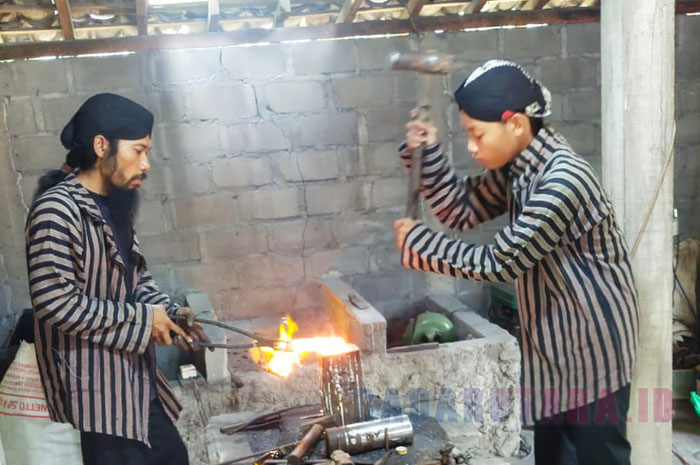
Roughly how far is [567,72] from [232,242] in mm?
2935

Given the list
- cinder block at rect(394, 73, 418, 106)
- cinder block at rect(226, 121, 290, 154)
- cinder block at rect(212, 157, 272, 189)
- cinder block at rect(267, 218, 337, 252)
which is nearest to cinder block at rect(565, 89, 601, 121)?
cinder block at rect(394, 73, 418, 106)

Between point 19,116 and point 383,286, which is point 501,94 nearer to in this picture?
point 383,286

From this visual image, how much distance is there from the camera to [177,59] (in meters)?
5.03

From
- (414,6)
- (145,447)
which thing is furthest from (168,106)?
(145,447)

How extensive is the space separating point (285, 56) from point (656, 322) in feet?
10.4

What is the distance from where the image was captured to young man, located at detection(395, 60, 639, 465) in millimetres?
2574

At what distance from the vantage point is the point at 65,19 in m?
4.47

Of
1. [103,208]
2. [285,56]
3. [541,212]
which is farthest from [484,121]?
[285,56]

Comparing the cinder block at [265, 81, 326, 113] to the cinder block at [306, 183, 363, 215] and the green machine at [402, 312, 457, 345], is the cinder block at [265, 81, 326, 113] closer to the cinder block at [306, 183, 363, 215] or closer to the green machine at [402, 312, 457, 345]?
the cinder block at [306, 183, 363, 215]

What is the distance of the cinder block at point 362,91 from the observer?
5305mm

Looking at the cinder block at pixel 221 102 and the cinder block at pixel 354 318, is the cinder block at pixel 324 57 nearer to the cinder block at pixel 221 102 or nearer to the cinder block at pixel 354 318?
the cinder block at pixel 221 102

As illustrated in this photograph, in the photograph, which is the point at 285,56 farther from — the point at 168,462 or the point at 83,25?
the point at 168,462

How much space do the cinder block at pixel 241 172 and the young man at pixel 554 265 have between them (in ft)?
8.51

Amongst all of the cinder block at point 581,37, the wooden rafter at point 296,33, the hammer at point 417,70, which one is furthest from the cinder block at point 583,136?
the hammer at point 417,70
